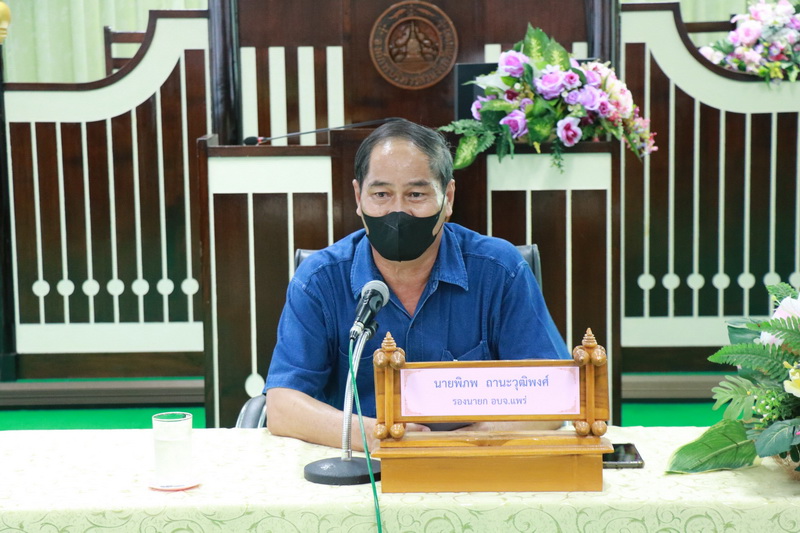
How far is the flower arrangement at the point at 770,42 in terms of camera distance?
358cm

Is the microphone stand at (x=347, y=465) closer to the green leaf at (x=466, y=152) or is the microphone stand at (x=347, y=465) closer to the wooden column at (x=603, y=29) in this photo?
the green leaf at (x=466, y=152)

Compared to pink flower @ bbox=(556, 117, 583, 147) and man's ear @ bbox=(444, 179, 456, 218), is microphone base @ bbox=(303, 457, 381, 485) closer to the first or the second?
man's ear @ bbox=(444, 179, 456, 218)

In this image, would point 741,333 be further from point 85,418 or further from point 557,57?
point 85,418

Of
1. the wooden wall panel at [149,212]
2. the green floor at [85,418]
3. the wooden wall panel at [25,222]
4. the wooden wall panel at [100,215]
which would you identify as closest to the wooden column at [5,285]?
the wooden wall panel at [25,222]

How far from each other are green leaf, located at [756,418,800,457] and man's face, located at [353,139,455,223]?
78 cm

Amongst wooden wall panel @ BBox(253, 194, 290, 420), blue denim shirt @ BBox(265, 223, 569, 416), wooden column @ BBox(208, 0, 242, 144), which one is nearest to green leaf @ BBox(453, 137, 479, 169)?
wooden wall panel @ BBox(253, 194, 290, 420)

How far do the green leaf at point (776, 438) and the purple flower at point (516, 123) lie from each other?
1408mm

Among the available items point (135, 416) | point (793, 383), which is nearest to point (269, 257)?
point (135, 416)

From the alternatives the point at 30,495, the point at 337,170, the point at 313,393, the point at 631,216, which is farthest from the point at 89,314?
the point at 30,495

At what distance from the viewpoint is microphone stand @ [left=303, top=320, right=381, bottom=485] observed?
1170 mm

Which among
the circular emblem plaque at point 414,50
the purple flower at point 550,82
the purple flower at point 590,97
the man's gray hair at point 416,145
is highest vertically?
the circular emblem plaque at point 414,50

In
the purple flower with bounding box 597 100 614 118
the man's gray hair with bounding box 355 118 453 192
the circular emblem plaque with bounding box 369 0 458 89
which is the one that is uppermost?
the circular emblem plaque with bounding box 369 0 458 89

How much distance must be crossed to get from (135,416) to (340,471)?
103 inches

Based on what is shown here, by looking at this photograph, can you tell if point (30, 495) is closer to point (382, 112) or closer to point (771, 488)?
point (771, 488)
